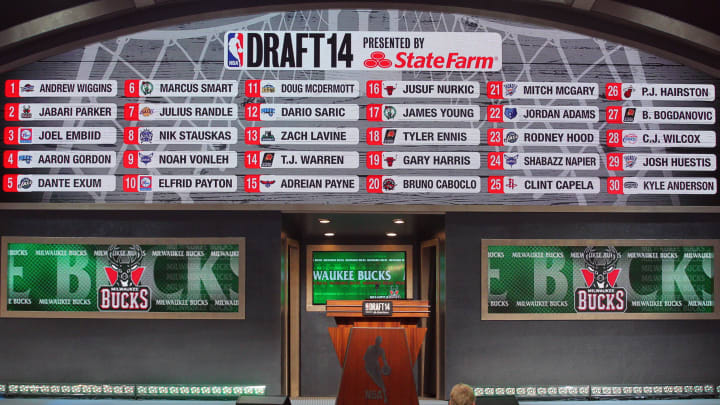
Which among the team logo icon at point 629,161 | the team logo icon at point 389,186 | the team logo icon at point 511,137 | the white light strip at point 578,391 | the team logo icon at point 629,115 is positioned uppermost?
the team logo icon at point 629,115

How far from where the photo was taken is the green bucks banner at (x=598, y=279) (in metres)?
6.21

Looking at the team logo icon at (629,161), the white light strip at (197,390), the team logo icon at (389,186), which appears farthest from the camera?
the team logo icon at (629,161)

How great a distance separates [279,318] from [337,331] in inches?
47.5

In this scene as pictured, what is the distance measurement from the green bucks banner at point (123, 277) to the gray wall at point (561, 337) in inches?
91.1

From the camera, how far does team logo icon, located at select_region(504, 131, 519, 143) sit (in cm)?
627

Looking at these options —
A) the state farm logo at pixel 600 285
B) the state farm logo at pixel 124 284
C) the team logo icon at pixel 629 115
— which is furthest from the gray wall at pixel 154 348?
the team logo icon at pixel 629 115

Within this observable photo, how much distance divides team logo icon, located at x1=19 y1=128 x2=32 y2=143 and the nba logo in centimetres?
221

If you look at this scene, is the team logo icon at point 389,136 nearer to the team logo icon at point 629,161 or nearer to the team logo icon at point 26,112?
the team logo icon at point 629,161

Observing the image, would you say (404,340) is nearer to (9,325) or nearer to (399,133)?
(399,133)

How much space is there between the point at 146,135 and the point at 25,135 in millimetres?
1304

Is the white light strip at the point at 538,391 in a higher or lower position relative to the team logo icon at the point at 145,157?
lower

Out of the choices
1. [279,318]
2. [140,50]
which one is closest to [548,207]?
[279,318]

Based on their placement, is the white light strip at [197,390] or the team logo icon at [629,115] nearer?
the white light strip at [197,390]

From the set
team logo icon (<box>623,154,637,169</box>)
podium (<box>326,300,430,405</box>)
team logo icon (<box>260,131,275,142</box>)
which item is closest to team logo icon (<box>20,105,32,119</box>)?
team logo icon (<box>260,131,275,142</box>)
